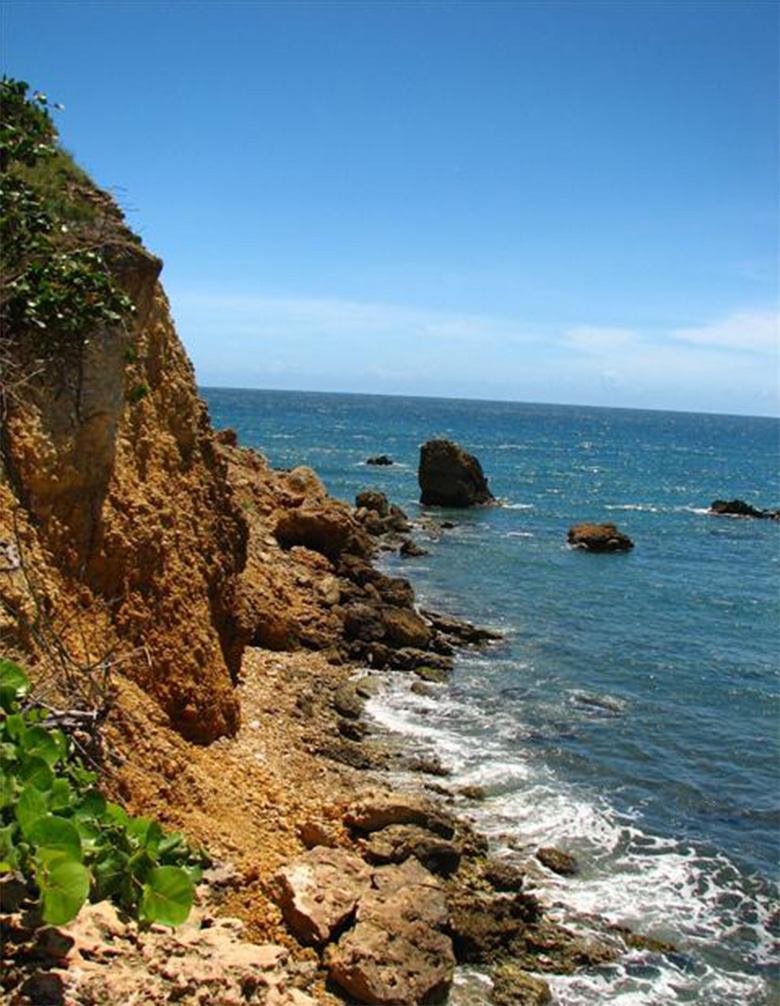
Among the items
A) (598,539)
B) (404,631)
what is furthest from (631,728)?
(598,539)

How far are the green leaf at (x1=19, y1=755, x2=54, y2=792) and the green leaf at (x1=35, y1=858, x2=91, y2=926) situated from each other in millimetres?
685

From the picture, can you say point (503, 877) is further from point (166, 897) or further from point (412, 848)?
point (166, 897)

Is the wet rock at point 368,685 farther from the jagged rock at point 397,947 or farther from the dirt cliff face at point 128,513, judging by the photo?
the jagged rock at point 397,947

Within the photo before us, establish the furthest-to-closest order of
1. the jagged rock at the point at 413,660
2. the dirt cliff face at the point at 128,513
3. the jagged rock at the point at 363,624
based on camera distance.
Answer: the jagged rock at the point at 363,624
the jagged rock at the point at 413,660
the dirt cliff face at the point at 128,513

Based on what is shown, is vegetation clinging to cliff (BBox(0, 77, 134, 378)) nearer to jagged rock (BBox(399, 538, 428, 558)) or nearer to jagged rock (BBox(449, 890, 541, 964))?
jagged rock (BBox(449, 890, 541, 964))

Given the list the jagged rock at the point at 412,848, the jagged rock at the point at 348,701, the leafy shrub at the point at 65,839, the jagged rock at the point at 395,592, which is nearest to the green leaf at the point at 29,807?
the leafy shrub at the point at 65,839

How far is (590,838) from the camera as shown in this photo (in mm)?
14898

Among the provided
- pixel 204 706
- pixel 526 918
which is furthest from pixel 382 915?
pixel 204 706

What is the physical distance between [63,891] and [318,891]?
5.80 metres

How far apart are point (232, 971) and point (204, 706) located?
718 centimetres

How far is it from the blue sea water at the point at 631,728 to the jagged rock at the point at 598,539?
2.65 feet

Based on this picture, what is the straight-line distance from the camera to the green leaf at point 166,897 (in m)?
5.20

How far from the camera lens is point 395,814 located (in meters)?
12.3

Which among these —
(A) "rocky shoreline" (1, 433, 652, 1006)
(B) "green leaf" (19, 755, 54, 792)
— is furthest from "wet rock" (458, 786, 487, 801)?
(B) "green leaf" (19, 755, 54, 792)
